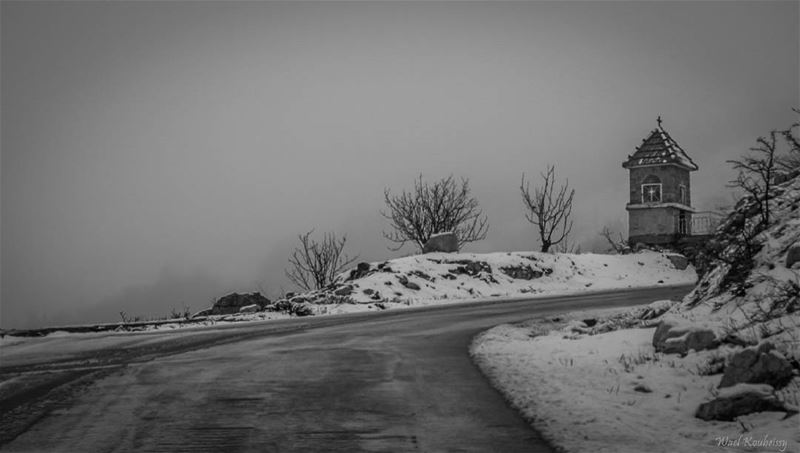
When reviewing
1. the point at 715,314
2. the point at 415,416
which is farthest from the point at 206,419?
the point at 715,314

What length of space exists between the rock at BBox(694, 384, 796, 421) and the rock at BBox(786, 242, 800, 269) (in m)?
3.77

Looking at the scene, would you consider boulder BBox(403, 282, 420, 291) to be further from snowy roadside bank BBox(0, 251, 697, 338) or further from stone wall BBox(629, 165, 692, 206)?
stone wall BBox(629, 165, 692, 206)

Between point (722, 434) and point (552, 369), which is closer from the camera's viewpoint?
point (722, 434)

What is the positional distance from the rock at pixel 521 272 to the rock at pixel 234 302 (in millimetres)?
9814

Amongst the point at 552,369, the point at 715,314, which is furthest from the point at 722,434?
the point at 715,314

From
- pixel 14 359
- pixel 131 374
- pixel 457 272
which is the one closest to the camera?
pixel 131 374

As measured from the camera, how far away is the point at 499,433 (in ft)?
23.8

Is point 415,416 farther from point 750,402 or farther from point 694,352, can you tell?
point 694,352

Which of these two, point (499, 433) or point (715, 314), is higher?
point (715, 314)

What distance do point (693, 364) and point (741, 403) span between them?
76.1 inches

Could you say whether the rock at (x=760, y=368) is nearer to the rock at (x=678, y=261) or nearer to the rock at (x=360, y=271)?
the rock at (x=360, y=271)

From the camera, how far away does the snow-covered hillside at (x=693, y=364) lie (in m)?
7.03

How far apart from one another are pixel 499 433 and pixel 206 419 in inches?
117

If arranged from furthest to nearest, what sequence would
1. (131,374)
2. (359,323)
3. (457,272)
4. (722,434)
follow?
(457,272)
(359,323)
(131,374)
(722,434)
